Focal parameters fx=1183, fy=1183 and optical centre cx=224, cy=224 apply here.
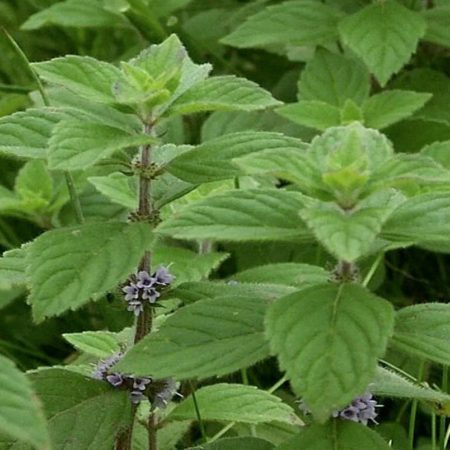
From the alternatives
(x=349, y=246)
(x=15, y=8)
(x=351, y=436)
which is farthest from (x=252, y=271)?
(x=15, y=8)

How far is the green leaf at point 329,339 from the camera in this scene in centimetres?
91

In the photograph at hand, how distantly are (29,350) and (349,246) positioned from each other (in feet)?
3.80

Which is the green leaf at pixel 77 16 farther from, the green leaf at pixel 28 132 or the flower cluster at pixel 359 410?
the flower cluster at pixel 359 410

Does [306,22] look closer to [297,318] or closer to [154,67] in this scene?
[154,67]

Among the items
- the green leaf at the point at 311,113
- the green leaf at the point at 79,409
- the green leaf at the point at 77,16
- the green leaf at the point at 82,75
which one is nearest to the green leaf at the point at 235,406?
the green leaf at the point at 79,409

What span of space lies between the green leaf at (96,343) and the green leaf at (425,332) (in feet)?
1.10

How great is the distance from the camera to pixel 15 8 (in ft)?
8.98

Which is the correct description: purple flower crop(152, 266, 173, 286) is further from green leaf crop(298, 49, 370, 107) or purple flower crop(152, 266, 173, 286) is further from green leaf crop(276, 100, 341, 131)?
green leaf crop(298, 49, 370, 107)

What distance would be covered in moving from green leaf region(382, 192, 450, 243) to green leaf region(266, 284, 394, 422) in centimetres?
6

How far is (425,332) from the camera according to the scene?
3.41 feet

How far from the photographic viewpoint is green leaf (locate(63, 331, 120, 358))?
4.08 ft

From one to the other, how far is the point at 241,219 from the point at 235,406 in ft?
0.95

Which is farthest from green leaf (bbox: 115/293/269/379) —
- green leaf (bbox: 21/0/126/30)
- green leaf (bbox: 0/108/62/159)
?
green leaf (bbox: 21/0/126/30)

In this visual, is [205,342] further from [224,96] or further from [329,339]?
[224,96]
